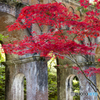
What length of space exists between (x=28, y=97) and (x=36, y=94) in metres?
0.81

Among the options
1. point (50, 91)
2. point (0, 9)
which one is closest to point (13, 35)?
point (0, 9)

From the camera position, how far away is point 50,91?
15.7 metres

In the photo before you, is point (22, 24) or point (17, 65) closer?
point (22, 24)

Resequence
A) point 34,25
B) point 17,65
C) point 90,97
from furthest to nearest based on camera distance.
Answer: point 90,97, point 17,65, point 34,25

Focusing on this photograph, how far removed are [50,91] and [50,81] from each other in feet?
4.35

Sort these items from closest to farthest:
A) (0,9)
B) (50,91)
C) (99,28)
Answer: (99,28)
(0,9)
(50,91)

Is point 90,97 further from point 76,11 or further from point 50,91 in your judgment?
point 76,11

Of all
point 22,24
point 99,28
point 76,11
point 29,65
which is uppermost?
point 76,11

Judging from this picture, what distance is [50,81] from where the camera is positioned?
16.9m

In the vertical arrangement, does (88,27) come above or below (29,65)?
above

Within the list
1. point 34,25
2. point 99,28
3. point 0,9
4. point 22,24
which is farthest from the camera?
point 34,25

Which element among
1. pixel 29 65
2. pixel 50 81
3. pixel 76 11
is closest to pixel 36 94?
pixel 29 65

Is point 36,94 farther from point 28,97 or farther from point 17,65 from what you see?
point 17,65

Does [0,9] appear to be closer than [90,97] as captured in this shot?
Yes
